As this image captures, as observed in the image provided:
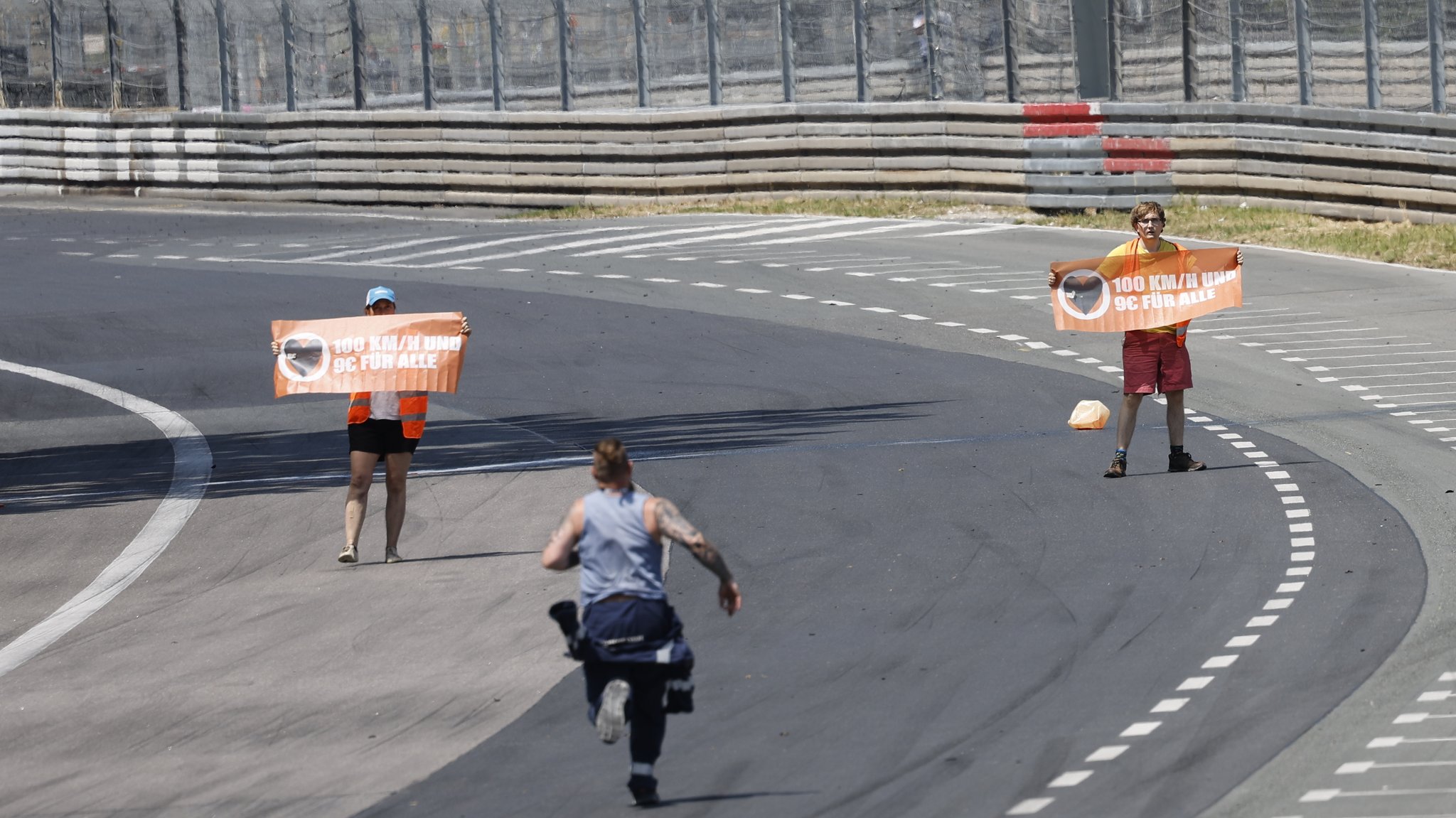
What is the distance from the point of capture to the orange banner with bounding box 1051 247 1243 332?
51.1 feet

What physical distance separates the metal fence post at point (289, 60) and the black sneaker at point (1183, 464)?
25.4 m

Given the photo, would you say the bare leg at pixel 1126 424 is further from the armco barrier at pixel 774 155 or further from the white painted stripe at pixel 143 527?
the armco barrier at pixel 774 155

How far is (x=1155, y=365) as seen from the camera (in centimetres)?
1523

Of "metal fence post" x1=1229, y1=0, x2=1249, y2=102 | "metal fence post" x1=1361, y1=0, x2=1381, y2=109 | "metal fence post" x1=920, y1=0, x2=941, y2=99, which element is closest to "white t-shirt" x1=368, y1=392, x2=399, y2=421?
"metal fence post" x1=1361, y1=0, x2=1381, y2=109

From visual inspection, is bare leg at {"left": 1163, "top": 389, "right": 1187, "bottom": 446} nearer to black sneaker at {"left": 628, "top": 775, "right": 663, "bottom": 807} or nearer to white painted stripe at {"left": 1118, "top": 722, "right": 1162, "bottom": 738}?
white painted stripe at {"left": 1118, "top": 722, "right": 1162, "bottom": 738}

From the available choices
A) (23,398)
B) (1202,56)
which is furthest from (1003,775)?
(1202,56)

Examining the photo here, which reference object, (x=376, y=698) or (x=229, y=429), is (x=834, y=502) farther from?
(x=229, y=429)

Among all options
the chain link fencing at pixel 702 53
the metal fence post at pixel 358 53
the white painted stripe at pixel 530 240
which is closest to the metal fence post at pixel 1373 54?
the chain link fencing at pixel 702 53

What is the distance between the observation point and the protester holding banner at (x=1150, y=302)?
14977mm

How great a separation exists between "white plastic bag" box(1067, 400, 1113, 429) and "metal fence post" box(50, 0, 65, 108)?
2970 centimetres

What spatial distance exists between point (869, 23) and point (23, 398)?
1508cm

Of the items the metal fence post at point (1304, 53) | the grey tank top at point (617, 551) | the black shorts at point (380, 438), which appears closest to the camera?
the grey tank top at point (617, 551)

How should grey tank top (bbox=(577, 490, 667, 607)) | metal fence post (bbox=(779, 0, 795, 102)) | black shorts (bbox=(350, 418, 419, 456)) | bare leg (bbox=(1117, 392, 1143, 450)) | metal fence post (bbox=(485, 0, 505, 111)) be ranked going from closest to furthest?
grey tank top (bbox=(577, 490, 667, 607)) → black shorts (bbox=(350, 418, 419, 456)) → bare leg (bbox=(1117, 392, 1143, 450)) → metal fence post (bbox=(779, 0, 795, 102)) → metal fence post (bbox=(485, 0, 505, 111))

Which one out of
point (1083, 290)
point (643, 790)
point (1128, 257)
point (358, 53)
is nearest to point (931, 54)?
point (358, 53)
